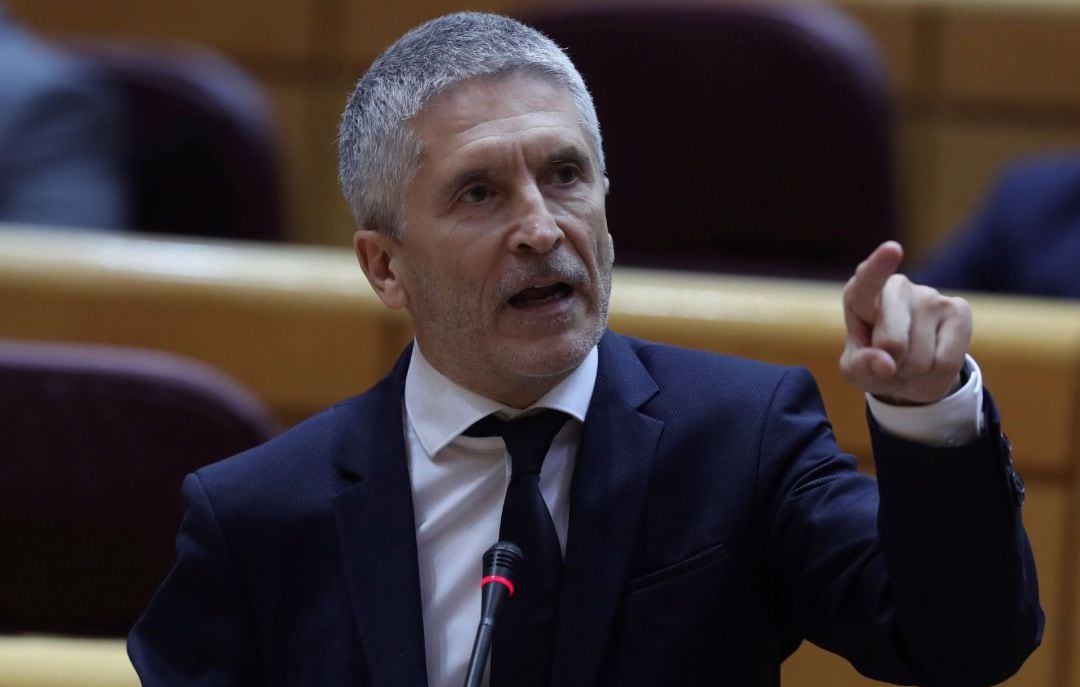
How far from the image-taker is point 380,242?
2.77 feet

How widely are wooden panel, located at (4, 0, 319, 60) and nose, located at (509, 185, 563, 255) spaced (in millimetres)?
1263

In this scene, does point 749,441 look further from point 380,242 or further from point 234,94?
point 234,94

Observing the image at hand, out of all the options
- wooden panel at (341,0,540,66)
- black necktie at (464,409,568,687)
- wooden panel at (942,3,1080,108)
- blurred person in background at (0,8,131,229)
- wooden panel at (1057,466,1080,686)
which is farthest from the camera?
wooden panel at (341,0,540,66)

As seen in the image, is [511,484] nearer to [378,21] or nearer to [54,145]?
[54,145]

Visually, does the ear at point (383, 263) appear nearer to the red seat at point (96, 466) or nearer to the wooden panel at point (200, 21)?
the red seat at point (96, 466)

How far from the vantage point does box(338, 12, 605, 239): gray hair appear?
0.79 m

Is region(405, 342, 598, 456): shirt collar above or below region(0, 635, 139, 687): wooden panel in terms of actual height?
above

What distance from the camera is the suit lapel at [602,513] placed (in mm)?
761

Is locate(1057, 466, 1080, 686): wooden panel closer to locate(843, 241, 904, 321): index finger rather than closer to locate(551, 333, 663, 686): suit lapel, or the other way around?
locate(551, 333, 663, 686): suit lapel

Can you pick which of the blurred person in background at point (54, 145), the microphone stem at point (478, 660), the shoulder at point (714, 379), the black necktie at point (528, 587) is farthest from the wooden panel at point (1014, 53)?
the microphone stem at point (478, 660)

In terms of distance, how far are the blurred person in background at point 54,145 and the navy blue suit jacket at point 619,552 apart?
0.91 metres

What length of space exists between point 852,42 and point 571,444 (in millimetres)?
883

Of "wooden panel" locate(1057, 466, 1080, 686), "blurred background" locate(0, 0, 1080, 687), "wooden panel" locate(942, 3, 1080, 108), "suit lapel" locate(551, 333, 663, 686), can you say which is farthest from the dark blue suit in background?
"suit lapel" locate(551, 333, 663, 686)

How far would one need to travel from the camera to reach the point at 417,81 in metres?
0.79
